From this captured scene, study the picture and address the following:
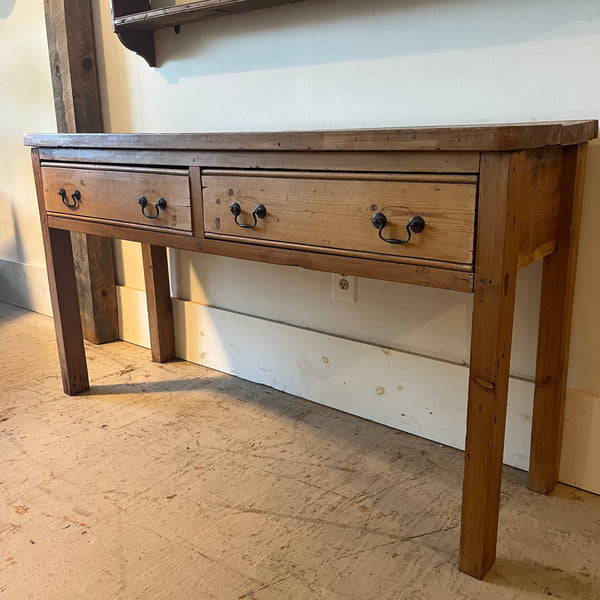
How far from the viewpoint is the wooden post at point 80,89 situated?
85.2 inches

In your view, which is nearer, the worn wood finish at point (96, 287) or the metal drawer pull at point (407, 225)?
the metal drawer pull at point (407, 225)

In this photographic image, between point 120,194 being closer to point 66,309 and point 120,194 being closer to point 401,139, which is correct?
point 66,309

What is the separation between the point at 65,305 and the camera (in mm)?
1928

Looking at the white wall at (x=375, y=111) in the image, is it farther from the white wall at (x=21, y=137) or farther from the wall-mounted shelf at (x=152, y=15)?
the white wall at (x=21, y=137)

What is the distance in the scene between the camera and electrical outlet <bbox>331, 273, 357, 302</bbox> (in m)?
1.72

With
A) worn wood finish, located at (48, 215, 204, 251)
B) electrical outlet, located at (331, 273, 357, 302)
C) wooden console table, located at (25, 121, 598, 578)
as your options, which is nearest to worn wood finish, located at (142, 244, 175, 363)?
worn wood finish, located at (48, 215, 204, 251)

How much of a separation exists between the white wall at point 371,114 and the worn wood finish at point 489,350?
41cm

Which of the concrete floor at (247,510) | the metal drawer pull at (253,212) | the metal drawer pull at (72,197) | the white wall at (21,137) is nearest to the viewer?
the concrete floor at (247,510)

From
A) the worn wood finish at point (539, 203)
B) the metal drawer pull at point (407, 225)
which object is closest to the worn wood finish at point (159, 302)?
the metal drawer pull at point (407, 225)

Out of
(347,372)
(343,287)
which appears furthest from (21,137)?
(347,372)

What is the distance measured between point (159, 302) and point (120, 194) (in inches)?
26.8

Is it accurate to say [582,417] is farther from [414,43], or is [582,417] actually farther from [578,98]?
[414,43]

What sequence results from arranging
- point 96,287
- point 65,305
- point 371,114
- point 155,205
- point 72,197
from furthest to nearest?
point 96,287, point 65,305, point 72,197, point 371,114, point 155,205

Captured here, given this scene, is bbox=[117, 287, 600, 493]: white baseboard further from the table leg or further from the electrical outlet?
the table leg
